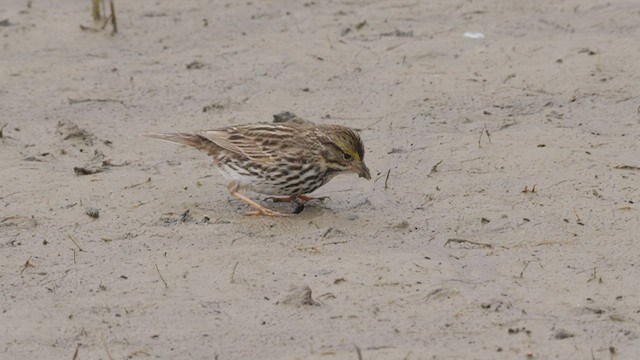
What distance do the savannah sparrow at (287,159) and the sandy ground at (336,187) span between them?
224 mm

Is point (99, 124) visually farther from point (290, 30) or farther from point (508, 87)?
point (508, 87)

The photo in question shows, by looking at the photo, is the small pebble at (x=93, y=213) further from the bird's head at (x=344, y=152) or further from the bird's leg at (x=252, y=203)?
the bird's head at (x=344, y=152)

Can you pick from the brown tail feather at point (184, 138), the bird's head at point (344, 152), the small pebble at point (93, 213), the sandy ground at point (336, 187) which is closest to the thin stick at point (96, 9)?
the sandy ground at point (336, 187)

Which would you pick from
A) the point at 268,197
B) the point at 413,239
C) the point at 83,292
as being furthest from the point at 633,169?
the point at 83,292

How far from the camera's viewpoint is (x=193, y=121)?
10797mm

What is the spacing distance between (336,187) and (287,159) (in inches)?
29.0

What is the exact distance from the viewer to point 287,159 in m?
8.97

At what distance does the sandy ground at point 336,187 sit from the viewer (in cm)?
716

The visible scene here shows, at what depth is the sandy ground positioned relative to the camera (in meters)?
7.16

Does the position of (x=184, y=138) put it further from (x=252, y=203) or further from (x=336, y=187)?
(x=336, y=187)

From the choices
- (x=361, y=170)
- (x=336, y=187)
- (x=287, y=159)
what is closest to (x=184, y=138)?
(x=287, y=159)

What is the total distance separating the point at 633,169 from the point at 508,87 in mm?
1987

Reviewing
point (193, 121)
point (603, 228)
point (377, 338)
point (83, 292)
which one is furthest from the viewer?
point (193, 121)

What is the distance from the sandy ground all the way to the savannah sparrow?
0.22 m
